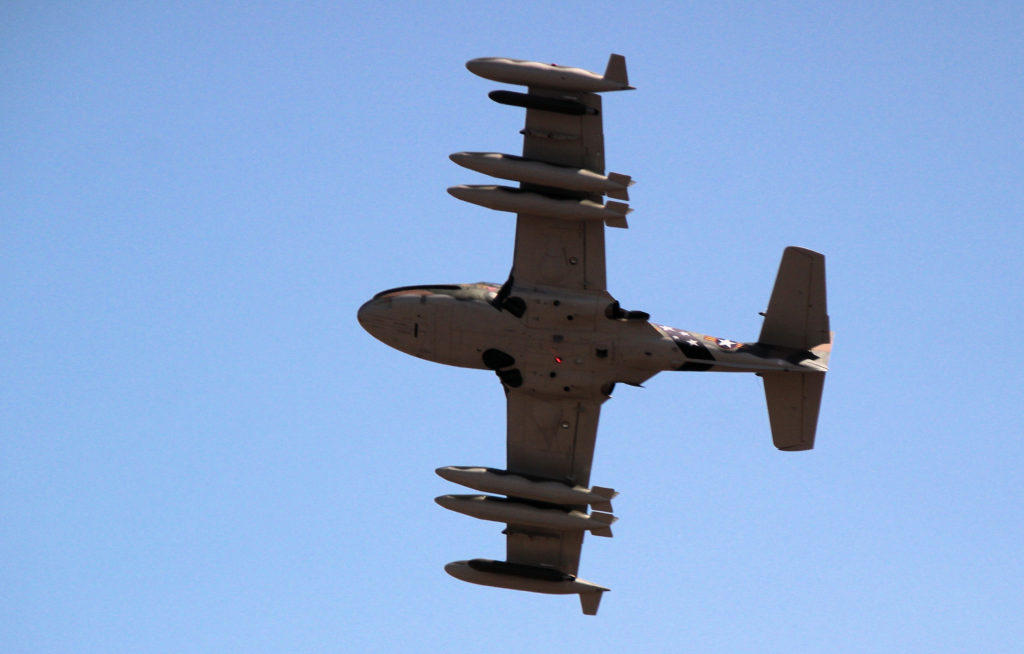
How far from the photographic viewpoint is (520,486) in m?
43.3

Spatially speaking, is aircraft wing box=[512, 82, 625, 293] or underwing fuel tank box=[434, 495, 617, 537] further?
underwing fuel tank box=[434, 495, 617, 537]

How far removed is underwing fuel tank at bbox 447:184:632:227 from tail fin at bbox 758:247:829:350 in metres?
4.70

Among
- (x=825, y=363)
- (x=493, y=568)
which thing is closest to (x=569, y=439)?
(x=493, y=568)

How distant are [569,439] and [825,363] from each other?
742cm

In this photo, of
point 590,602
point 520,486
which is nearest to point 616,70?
point 520,486

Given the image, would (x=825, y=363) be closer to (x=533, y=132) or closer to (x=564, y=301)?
(x=564, y=301)

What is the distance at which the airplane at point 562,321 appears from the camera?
41.3 m

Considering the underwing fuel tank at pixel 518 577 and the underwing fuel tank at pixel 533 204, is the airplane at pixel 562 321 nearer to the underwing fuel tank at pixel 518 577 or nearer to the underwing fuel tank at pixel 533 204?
the underwing fuel tank at pixel 533 204

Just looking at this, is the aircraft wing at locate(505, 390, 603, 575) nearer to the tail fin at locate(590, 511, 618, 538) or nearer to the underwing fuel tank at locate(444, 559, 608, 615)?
the tail fin at locate(590, 511, 618, 538)

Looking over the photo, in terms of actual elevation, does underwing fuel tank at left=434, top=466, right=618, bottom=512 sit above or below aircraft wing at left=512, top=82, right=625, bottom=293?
below

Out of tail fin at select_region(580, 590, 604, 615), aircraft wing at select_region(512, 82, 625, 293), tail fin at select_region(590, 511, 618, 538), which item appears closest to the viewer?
aircraft wing at select_region(512, 82, 625, 293)

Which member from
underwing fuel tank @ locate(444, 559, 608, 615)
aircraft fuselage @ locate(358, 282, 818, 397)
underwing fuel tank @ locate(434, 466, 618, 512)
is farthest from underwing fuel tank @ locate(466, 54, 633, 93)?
underwing fuel tank @ locate(444, 559, 608, 615)

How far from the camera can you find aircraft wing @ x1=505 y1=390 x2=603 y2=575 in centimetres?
Result: 4400

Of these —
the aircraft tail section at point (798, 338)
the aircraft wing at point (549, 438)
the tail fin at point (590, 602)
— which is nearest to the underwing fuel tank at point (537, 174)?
the aircraft tail section at point (798, 338)
